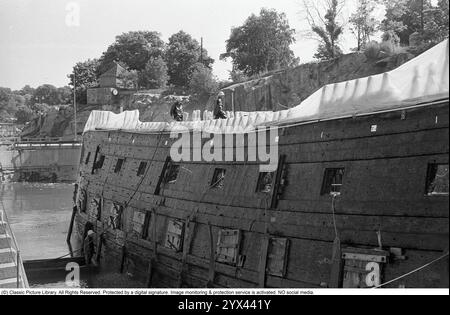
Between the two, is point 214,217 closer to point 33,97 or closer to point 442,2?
point 442,2

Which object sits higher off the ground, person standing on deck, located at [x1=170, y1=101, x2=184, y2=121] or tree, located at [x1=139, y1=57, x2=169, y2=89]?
tree, located at [x1=139, y1=57, x2=169, y2=89]

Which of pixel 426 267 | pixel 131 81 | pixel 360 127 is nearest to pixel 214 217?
pixel 360 127

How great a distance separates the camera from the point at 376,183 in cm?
719

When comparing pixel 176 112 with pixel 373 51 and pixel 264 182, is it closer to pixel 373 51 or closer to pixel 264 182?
pixel 264 182

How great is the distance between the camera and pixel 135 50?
6981 cm

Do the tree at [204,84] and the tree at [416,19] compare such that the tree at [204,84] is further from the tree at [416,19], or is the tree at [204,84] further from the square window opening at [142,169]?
the square window opening at [142,169]

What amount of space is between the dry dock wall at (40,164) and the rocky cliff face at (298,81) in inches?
665

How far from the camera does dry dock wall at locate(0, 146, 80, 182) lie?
157ft

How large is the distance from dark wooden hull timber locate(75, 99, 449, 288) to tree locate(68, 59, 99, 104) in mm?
58542

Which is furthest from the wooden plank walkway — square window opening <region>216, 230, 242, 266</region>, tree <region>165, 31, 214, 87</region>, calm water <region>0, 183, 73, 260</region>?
tree <region>165, 31, 214, 87</region>

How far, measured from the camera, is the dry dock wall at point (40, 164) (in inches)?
1889

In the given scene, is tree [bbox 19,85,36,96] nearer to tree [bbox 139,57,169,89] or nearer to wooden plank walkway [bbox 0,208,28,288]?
tree [bbox 139,57,169,89]

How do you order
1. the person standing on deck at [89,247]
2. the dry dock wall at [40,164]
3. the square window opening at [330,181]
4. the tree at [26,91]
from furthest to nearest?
the tree at [26,91] → the dry dock wall at [40,164] → the person standing on deck at [89,247] → the square window opening at [330,181]

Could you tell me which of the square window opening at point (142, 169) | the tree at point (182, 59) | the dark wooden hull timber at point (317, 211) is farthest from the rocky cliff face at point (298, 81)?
the dark wooden hull timber at point (317, 211)
